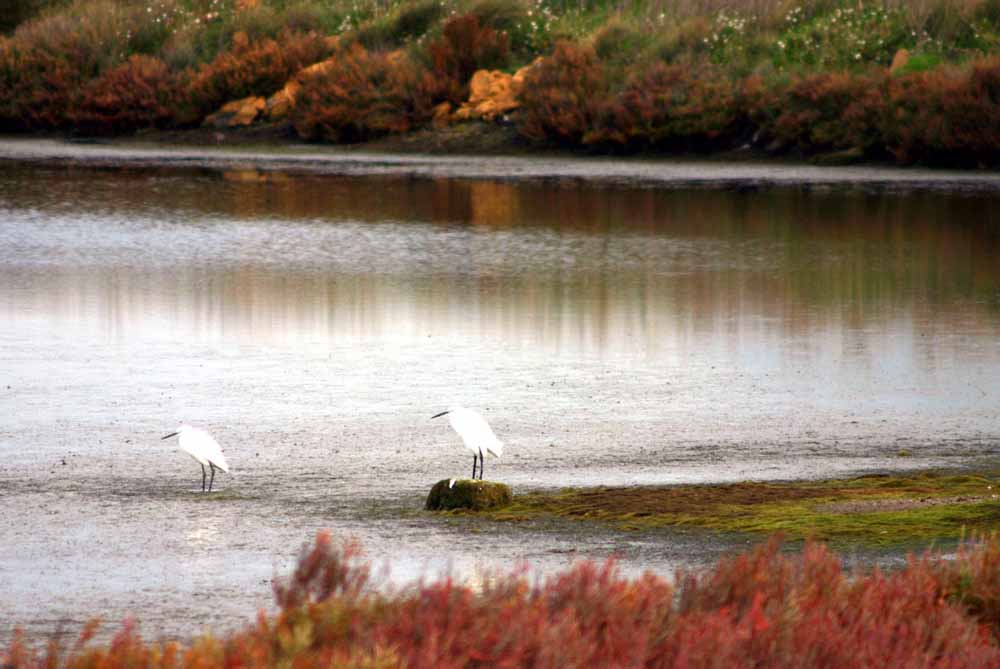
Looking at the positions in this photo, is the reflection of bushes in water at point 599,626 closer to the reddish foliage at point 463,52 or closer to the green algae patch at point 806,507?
the green algae patch at point 806,507

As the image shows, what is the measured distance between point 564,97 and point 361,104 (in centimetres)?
517

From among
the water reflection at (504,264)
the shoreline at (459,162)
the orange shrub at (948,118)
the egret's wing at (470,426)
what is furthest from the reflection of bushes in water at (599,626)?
the orange shrub at (948,118)

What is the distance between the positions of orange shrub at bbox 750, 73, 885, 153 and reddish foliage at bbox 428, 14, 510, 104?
7407 millimetres

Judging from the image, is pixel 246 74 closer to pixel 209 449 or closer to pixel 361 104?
pixel 361 104

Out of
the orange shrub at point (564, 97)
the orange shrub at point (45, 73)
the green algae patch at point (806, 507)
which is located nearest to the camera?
the green algae patch at point (806, 507)

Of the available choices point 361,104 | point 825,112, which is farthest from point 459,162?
point 825,112

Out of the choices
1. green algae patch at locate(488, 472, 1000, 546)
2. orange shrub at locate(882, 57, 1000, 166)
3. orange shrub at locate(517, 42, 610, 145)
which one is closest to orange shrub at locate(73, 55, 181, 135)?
orange shrub at locate(517, 42, 610, 145)

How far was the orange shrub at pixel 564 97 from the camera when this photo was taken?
3666 centimetres

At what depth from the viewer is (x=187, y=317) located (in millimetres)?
15773

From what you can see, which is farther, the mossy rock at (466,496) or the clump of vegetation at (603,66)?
the clump of vegetation at (603,66)

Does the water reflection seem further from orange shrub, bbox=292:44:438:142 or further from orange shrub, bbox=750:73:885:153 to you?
orange shrub, bbox=292:44:438:142

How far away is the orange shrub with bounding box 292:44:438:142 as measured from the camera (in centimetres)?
3891

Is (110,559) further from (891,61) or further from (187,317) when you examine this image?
(891,61)

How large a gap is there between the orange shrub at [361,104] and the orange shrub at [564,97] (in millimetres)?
2501
